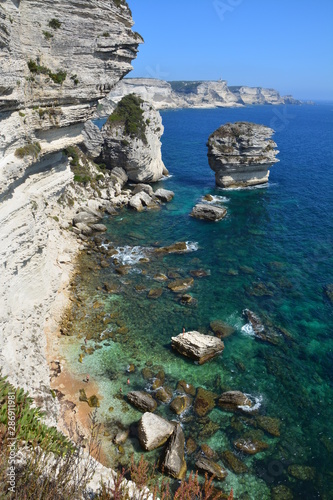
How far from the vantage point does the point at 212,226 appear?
1634 inches

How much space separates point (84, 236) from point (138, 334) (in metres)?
16.5

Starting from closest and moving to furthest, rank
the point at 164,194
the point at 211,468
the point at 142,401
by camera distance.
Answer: the point at 211,468 → the point at 142,401 → the point at 164,194

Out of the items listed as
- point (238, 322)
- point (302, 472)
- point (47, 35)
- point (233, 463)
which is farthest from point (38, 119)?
point (302, 472)

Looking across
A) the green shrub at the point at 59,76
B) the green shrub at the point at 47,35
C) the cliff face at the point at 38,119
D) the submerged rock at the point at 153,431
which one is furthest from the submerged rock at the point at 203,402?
the green shrub at the point at 47,35

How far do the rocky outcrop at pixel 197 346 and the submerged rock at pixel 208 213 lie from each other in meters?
22.8

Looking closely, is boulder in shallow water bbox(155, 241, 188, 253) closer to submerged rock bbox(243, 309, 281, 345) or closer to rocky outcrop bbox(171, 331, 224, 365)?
submerged rock bbox(243, 309, 281, 345)

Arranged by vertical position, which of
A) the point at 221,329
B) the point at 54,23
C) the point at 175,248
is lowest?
the point at 221,329

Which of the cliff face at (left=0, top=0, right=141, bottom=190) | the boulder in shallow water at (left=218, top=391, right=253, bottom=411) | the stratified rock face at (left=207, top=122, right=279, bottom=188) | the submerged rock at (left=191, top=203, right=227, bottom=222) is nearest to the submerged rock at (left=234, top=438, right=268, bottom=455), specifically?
the boulder in shallow water at (left=218, top=391, right=253, bottom=411)

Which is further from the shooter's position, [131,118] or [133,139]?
[131,118]

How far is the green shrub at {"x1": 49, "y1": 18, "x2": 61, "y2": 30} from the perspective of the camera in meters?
20.2

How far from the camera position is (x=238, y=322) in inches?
984

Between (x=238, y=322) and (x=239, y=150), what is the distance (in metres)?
34.6

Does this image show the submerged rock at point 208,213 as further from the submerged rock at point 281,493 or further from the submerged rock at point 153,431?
the submerged rock at point 281,493

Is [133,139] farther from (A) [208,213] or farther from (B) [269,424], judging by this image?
(B) [269,424]
